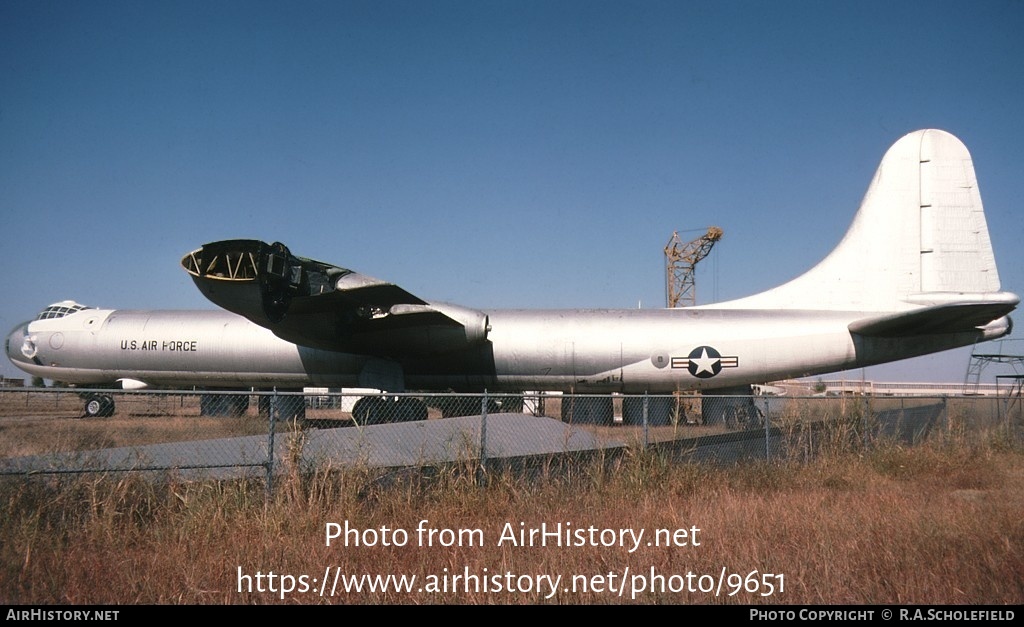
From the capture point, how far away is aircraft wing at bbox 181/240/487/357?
42.0 ft

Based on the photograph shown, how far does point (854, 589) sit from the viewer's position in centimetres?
425

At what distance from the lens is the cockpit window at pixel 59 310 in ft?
63.0

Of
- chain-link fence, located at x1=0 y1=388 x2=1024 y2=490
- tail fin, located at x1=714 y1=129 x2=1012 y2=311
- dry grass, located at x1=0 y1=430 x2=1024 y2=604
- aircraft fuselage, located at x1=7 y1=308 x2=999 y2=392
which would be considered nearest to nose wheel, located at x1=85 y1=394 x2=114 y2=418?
aircraft fuselage, located at x1=7 y1=308 x2=999 y2=392

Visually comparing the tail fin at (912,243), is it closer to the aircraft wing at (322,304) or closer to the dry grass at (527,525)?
the dry grass at (527,525)

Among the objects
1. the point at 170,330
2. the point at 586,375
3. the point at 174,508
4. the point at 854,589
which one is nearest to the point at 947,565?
the point at 854,589

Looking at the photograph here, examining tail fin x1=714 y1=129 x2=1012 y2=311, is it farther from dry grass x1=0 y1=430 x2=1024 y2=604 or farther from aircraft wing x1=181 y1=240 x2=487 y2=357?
Result: aircraft wing x1=181 y1=240 x2=487 y2=357

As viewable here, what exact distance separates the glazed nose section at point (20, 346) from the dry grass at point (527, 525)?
1610 centimetres

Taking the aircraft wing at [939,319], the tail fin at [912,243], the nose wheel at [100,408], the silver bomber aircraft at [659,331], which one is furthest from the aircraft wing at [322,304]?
the aircraft wing at [939,319]

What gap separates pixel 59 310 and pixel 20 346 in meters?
1.60

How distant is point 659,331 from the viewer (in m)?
16.5

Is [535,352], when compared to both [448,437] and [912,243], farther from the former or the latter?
[912,243]

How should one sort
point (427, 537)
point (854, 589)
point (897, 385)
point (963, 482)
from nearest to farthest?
1. point (854, 589)
2. point (427, 537)
3. point (963, 482)
4. point (897, 385)
